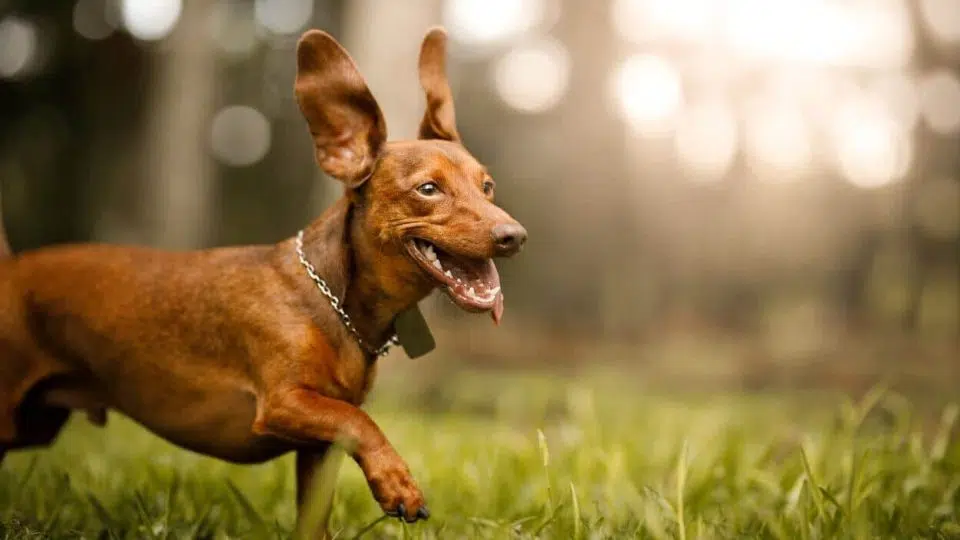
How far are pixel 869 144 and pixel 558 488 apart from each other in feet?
61.5

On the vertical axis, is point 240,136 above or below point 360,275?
below

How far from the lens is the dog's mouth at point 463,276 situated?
250 cm

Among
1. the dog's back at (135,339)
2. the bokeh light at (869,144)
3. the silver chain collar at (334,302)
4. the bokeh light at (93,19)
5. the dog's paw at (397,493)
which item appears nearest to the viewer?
the dog's paw at (397,493)

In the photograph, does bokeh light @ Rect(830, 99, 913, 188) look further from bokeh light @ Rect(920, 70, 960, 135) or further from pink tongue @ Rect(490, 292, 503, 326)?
pink tongue @ Rect(490, 292, 503, 326)

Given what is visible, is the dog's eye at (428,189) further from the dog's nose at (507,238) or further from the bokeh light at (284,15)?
the bokeh light at (284,15)

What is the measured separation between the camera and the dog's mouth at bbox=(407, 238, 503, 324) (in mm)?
2498

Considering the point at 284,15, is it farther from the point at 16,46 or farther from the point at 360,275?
the point at 360,275

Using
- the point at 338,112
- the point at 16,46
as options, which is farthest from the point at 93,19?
the point at 338,112

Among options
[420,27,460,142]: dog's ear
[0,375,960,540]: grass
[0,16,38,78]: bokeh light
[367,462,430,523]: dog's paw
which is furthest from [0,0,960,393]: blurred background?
[367,462,430,523]: dog's paw

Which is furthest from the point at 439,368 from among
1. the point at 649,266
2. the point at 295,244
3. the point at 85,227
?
the point at 649,266

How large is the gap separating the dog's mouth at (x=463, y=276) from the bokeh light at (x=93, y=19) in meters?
15.1

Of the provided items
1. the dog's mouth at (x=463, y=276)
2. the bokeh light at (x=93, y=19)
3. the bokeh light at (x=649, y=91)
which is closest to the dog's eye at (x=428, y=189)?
the dog's mouth at (x=463, y=276)

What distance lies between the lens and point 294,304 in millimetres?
2732

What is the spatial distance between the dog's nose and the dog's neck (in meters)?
0.40
